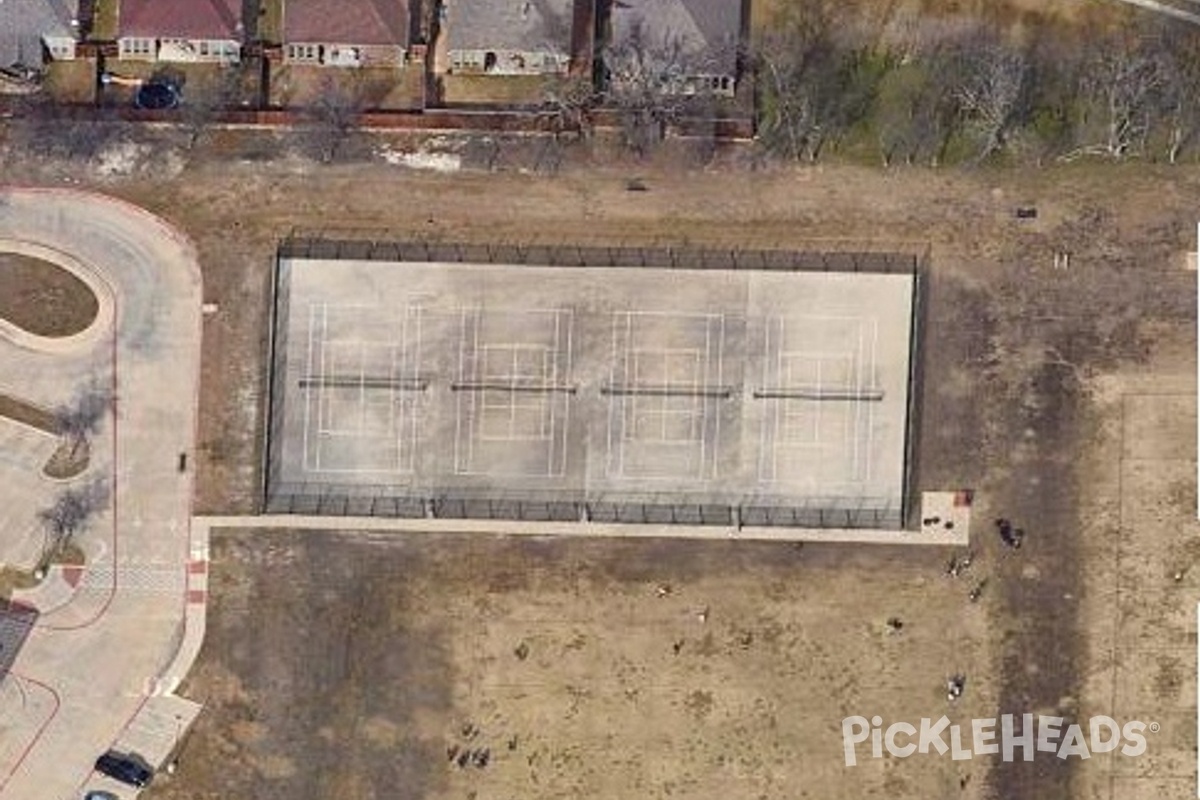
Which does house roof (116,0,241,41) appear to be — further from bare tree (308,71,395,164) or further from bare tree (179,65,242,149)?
bare tree (308,71,395,164)

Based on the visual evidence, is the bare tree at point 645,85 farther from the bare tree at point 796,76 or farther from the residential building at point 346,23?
the residential building at point 346,23

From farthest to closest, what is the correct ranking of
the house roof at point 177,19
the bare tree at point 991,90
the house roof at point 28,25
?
the house roof at point 177,19, the house roof at point 28,25, the bare tree at point 991,90

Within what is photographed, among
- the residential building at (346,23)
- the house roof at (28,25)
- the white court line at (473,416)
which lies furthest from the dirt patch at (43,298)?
the white court line at (473,416)

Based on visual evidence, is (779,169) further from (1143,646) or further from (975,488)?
(1143,646)

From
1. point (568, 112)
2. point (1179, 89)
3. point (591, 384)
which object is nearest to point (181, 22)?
point (568, 112)

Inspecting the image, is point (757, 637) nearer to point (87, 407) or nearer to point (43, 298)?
point (87, 407)

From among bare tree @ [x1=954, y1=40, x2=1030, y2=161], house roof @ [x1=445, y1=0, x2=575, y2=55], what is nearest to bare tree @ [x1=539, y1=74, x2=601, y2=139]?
house roof @ [x1=445, y1=0, x2=575, y2=55]
